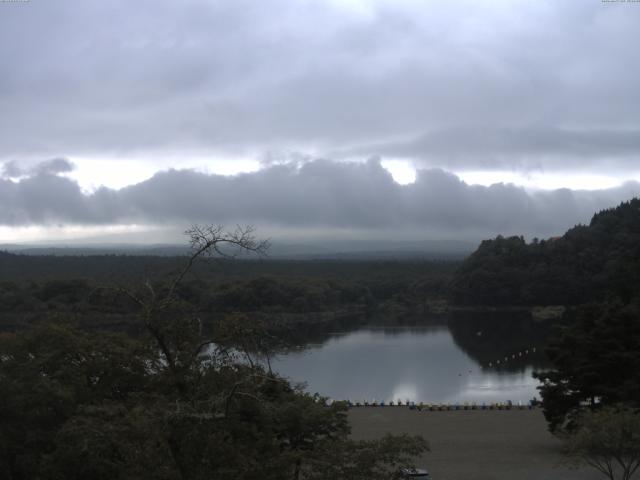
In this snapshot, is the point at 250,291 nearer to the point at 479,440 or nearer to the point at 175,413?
the point at 479,440

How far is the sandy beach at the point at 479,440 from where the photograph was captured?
12844 millimetres

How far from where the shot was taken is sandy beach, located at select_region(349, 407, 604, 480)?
12844mm

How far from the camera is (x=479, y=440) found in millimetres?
15984

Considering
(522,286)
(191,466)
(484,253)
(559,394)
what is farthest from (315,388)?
(484,253)

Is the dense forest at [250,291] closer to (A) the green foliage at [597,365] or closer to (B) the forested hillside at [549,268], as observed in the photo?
(B) the forested hillside at [549,268]

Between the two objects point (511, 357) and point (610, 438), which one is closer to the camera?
point (610, 438)

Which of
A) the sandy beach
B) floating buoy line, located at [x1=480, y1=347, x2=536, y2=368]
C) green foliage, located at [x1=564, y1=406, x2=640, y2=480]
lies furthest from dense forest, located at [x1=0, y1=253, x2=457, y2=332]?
green foliage, located at [x1=564, y1=406, x2=640, y2=480]

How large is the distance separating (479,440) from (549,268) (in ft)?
155

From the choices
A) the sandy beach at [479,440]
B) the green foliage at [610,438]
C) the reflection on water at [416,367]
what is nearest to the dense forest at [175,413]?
the green foliage at [610,438]

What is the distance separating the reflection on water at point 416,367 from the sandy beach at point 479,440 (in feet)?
13.8

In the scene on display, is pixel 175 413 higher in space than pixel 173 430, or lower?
higher

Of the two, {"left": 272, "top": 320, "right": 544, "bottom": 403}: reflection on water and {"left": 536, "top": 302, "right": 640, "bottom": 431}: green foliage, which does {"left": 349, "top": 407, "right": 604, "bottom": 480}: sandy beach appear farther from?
{"left": 272, "top": 320, "right": 544, "bottom": 403}: reflection on water

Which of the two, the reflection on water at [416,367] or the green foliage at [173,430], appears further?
the reflection on water at [416,367]

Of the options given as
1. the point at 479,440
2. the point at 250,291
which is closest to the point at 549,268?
the point at 250,291
